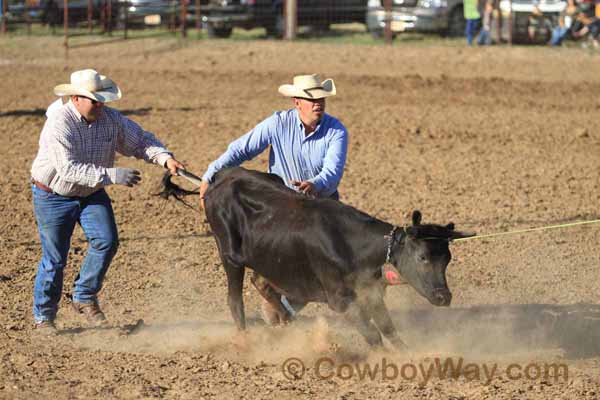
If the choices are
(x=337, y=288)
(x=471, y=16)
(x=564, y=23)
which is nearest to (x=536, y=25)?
(x=564, y=23)

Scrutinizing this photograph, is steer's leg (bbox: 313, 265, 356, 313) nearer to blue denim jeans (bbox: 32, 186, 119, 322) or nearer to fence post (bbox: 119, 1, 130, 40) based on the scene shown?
blue denim jeans (bbox: 32, 186, 119, 322)

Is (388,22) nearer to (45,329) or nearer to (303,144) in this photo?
(303,144)

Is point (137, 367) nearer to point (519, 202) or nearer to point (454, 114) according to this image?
point (519, 202)

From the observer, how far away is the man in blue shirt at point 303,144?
701 centimetres

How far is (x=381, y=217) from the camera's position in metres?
10.3

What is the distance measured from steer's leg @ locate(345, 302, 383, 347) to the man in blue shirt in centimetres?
91

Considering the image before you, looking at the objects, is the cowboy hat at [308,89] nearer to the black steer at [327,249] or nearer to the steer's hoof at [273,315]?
the black steer at [327,249]

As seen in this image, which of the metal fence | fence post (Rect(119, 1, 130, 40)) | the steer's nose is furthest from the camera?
fence post (Rect(119, 1, 130, 40))

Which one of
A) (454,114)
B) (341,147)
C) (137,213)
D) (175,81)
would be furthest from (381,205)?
(175,81)

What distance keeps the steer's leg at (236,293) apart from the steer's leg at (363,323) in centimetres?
100

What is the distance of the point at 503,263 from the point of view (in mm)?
9008

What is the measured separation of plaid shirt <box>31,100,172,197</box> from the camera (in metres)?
6.70

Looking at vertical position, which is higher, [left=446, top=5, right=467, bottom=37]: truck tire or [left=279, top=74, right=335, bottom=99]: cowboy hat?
[left=446, top=5, right=467, bottom=37]: truck tire

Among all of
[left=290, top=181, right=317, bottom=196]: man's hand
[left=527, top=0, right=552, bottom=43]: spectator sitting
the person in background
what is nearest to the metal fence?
[left=527, top=0, right=552, bottom=43]: spectator sitting
